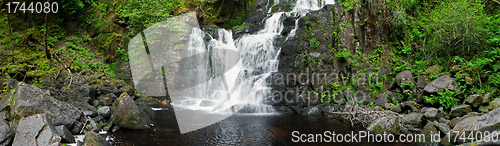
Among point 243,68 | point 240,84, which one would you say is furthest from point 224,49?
point 240,84

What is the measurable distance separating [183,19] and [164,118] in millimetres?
7657

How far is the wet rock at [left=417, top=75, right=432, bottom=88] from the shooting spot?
8758 millimetres

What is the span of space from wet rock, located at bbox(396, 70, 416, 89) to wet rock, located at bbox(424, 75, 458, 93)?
2.14 feet

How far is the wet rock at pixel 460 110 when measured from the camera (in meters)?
6.96

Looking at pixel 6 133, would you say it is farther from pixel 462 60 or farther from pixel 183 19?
pixel 462 60

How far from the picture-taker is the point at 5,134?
4.52 meters

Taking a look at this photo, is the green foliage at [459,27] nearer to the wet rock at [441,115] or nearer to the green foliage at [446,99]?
the green foliage at [446,99]

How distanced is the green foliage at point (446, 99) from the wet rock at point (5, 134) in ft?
37.1

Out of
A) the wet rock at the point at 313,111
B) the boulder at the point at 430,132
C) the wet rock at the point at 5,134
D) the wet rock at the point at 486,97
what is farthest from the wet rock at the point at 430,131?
the wet rock at the point at 5,134

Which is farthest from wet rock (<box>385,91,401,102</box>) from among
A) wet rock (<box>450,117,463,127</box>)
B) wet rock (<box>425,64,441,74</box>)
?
wet rock (<box>450,117,463,127</box>)

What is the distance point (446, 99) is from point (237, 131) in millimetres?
6795

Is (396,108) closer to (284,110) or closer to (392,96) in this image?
(392,96)

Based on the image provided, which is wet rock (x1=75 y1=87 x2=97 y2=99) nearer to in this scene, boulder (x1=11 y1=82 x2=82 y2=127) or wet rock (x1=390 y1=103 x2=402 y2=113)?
boulder (x1=11 y1=82 x2=82 y2=127)

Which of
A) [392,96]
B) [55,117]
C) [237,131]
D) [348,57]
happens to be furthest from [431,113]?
[55,117]
